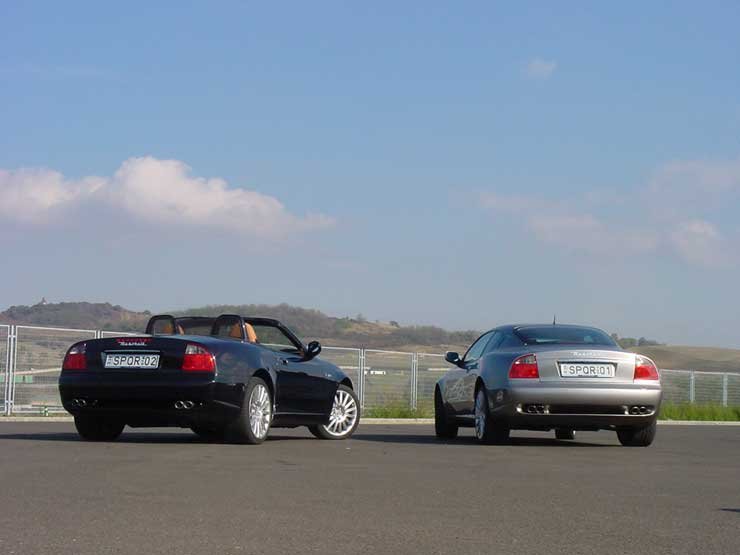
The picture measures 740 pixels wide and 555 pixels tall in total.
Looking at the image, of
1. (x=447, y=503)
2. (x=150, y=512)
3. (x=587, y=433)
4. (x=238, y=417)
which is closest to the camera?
(x=150, y=512)

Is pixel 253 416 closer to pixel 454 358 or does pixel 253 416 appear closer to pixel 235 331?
pixel 235 331


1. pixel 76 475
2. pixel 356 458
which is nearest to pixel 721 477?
pixel 356 458

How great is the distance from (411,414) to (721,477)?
58.0 ft

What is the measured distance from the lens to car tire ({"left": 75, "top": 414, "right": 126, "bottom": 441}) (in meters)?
14.6

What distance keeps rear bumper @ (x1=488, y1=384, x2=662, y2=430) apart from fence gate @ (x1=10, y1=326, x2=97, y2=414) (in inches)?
473

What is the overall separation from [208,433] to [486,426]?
3.06 meters

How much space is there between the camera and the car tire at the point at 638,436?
15758mm

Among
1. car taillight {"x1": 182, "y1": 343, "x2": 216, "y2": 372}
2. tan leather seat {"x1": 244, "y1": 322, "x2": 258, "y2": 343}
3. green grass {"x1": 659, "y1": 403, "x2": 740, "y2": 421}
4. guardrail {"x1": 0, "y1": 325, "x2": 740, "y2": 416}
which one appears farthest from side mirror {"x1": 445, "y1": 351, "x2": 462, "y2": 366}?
green grass {"x1": 659, "y1": 403, "x2": 740, "y2": 421}

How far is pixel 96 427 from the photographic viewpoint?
1469cm

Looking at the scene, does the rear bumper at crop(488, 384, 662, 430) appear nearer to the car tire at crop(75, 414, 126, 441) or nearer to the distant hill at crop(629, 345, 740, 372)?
the car tire at crop(75, 414, 126, 441)

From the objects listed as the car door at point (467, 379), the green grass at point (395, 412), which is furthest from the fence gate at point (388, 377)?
the car door at point (467, 379)

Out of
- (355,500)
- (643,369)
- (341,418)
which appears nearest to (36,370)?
(341,418)

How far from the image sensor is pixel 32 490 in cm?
886

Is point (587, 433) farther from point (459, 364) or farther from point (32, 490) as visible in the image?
point (32, 490)
